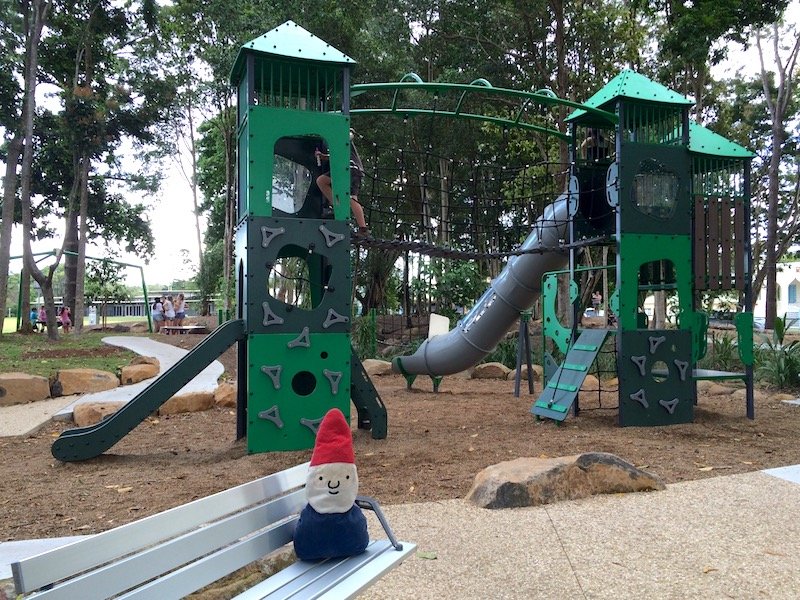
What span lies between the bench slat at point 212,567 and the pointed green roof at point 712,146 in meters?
6.55

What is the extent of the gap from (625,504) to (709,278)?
4218 millimetres

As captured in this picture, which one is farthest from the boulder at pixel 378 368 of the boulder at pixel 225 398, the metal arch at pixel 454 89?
the metal arch at pixel 454 89

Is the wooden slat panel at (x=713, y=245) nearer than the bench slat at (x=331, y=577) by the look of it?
No

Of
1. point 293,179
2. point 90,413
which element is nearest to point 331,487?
point 293,179

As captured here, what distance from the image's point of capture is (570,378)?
705 cm

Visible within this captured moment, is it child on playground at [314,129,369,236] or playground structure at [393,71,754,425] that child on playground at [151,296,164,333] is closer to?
playground structure at [393,71,754,425]

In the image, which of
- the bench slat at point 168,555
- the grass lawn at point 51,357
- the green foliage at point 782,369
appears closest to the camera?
the bench slat at point 168,555

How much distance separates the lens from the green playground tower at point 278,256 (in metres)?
5.62

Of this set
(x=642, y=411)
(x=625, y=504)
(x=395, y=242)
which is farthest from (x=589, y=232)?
(x=625, y=504)

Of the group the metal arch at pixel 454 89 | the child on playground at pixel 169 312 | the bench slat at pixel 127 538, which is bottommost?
the bench slat at pixel 127 538

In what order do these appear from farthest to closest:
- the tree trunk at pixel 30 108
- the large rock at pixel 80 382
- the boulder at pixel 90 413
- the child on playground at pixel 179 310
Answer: the child on playground at pixel 179 310 → the tree trunk at pixel 30 108 → the large rock at pixel 80 382 → the boulder at pixel 90 413

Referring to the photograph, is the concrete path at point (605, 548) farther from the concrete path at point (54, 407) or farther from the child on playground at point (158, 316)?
the child on playground at point (158, 316)

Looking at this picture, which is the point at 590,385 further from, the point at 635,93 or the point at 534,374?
the point at 635,93

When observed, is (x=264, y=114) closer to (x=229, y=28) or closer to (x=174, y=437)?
(x=174, y=437)
